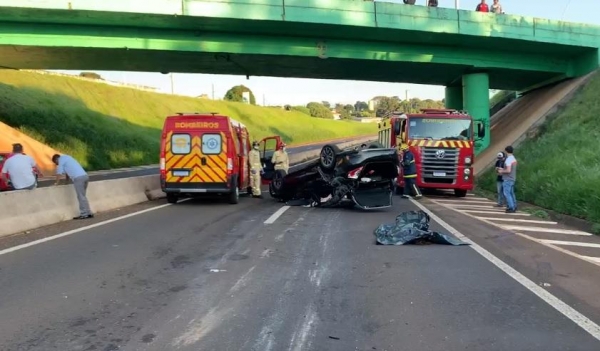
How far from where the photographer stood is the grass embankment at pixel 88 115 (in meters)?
35.8

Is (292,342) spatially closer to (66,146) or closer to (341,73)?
(341,73)

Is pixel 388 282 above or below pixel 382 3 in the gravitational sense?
below

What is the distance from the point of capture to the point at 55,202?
441 inches

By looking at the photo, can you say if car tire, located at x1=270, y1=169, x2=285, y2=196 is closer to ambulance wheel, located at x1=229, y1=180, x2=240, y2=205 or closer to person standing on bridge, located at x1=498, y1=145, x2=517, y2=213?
ambulance wheel, located at x1=229, y1=180, x2=240, y2=205

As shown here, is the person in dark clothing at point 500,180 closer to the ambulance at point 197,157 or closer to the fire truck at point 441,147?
the fire truck at point 441,147

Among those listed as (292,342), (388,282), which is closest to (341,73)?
(388,282)

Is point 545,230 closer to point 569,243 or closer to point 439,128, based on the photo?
point 569,243

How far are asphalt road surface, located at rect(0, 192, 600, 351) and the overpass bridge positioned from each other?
1214 centimetres

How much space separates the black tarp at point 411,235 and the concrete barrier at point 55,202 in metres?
6.70

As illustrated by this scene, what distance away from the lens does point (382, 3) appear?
2066cm

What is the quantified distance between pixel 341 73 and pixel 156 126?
115 feet

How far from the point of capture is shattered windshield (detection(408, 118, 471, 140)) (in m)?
17.9

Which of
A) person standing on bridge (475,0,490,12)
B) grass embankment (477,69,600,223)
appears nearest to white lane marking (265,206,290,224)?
grass embankment (477,69,600,223)

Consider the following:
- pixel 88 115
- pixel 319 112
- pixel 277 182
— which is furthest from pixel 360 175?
pixel 319 112
